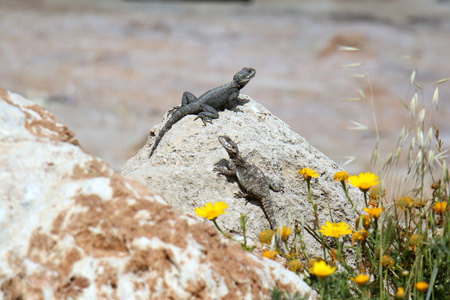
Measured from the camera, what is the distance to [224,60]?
1730 centimetres

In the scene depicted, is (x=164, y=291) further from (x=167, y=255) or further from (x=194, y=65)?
(x=194, y=65)

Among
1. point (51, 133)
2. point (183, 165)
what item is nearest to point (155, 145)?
point (183, 165)

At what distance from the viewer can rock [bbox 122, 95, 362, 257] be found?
3920 millimetres

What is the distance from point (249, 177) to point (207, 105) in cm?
157

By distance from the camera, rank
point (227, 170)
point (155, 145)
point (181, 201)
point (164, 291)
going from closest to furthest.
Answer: point (164, 291) → point (181, 201) → point (227, 170) → point (155, 145)

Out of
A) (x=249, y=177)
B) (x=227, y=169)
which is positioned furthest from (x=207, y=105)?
(x=249, y=177)

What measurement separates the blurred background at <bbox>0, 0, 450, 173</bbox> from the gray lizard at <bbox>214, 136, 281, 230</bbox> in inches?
233

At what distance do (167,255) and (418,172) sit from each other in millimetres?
1376

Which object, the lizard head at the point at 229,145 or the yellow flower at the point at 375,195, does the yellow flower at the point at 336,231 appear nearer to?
the yellow flower at the point at 375,195

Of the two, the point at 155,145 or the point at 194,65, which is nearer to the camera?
the point at 155,145

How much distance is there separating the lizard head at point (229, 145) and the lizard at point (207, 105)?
0.69 meters

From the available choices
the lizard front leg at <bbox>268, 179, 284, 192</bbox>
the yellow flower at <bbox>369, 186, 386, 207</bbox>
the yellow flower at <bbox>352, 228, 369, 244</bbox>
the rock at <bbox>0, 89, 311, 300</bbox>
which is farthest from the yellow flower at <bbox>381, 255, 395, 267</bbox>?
the lizard front leg at <bbox>268, 179, 284, 192</bbox>

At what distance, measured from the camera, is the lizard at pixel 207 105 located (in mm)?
5113

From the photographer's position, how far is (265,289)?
2395 mm
